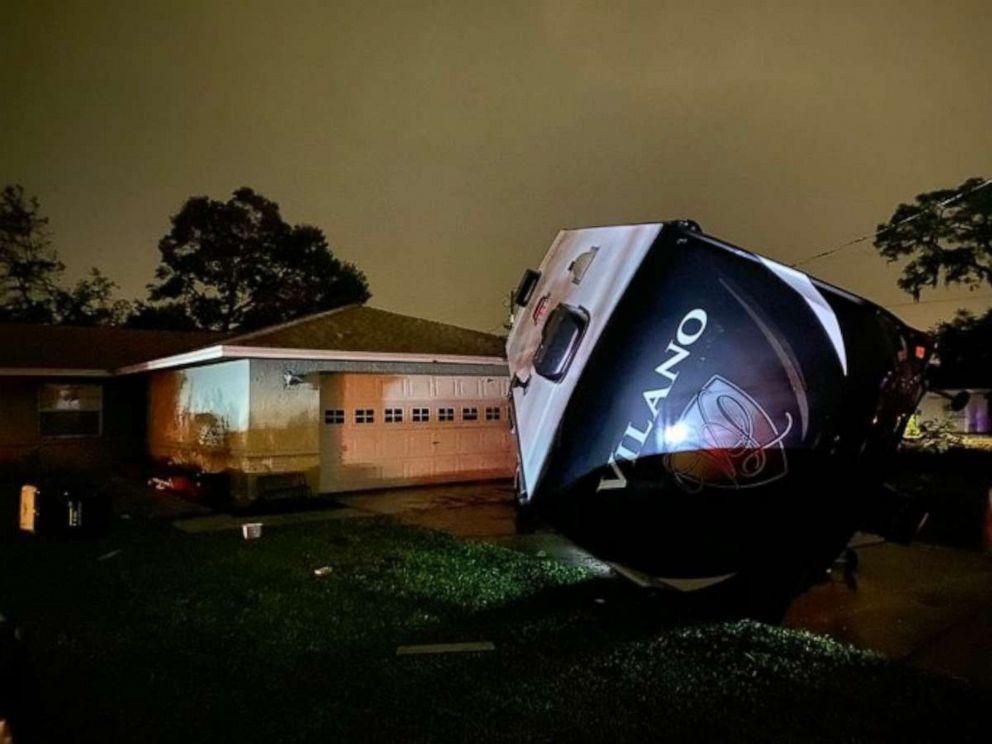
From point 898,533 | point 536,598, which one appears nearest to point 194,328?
point 536,598

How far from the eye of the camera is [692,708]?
4.51 m

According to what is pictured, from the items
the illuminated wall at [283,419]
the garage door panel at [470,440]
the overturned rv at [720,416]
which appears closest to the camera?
the overturned rv at [720,416]

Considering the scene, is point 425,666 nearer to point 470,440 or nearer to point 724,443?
point 724,443

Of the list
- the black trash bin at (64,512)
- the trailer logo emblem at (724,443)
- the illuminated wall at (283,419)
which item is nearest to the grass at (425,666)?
the trailer logo emblem at (724,443)

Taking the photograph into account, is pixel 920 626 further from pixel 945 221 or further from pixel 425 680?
pixel 945 221

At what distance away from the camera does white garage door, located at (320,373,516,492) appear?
14.0 m

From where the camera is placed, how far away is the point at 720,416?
17.3ft

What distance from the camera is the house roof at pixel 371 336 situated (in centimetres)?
1337

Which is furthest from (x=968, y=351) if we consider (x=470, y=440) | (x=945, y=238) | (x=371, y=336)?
(x=371, y=336)

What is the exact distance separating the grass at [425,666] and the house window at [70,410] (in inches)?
399

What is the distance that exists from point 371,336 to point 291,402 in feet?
7.06

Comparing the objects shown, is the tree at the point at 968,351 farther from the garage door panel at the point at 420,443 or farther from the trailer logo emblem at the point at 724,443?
the trailer logo emblem at the point at 724,443

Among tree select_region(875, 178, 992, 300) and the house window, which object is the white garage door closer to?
the house window

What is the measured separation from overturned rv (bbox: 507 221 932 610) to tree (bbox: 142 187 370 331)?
3093cm
